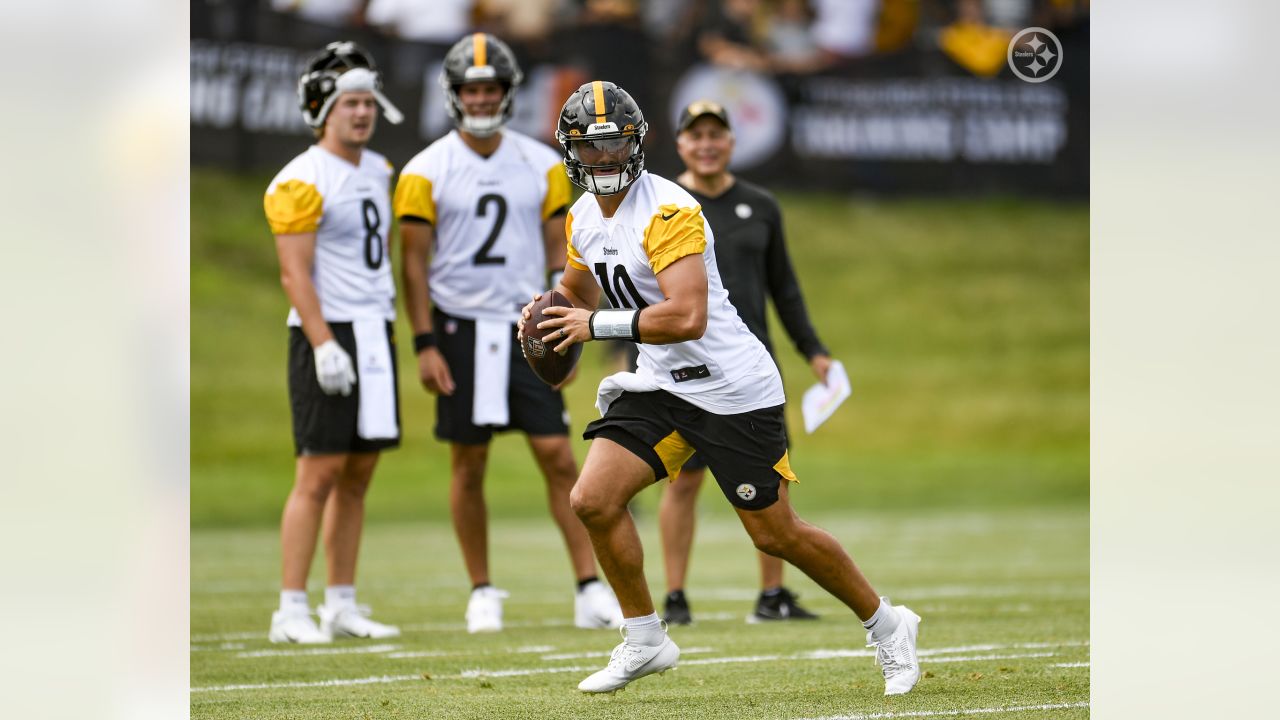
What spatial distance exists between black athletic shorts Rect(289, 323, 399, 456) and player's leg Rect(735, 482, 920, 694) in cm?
217

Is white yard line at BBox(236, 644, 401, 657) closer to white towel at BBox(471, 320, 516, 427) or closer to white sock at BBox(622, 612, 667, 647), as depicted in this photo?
white towel at BBox(471, 320, 516, 427)

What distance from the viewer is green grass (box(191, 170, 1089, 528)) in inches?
606

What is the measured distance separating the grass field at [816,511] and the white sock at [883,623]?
0.18 meters

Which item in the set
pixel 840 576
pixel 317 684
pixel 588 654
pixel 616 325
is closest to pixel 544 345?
pixel 616 325

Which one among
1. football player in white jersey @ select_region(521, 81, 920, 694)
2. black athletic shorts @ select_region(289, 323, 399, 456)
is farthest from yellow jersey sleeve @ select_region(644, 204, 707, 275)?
black athletic shorts @ select_region(289, 323, 399, 456)

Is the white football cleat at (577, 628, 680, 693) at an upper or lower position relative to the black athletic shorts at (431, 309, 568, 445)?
lower

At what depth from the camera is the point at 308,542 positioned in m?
6.11

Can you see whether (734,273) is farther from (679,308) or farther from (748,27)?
(748,27)

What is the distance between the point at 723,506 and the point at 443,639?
9.40 meters

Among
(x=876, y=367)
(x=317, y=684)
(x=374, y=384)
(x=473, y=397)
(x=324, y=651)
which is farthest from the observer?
(x=876, y=367)

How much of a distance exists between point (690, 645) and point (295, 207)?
2.36 meters

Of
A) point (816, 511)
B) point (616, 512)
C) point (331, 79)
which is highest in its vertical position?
point (331, 79)

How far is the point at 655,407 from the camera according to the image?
4.56 metres

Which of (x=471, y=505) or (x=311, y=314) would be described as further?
(x=471, y=505)
